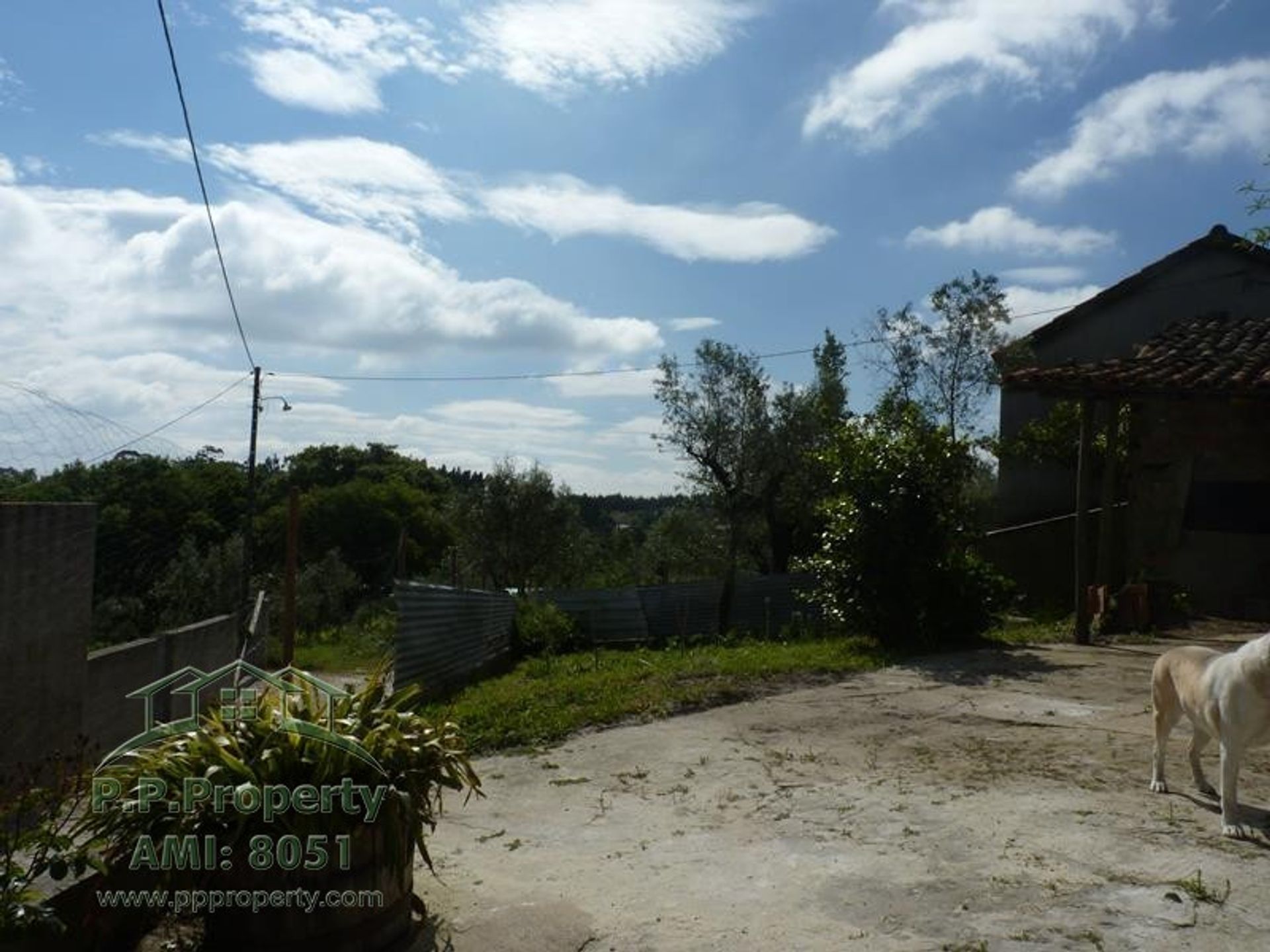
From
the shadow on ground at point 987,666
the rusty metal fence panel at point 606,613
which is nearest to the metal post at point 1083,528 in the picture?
the shadow on ground at point 987,666

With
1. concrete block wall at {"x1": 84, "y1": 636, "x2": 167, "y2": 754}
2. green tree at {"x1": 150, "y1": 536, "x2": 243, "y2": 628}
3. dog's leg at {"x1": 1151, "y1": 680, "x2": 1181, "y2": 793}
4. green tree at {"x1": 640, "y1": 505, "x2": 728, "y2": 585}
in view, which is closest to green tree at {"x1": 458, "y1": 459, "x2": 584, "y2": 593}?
green tree at {"x1": 640, "y1": 505, "x2": 728, "y2": 585}

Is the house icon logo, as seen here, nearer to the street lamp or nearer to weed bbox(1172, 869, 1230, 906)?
weed bbox(1172, 869, 1230, 906)

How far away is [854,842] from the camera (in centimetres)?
502

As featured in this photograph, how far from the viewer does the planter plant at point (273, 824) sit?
3.46 meters

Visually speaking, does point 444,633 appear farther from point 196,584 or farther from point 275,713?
point 196,584

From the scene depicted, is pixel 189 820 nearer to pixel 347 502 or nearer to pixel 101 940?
pixel 101 940

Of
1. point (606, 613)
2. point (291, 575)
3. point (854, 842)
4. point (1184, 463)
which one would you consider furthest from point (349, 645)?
point (854, 842)

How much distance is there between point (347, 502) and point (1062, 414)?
123 ft

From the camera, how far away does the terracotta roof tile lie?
1124cm

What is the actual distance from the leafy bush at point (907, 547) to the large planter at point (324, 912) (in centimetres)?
977

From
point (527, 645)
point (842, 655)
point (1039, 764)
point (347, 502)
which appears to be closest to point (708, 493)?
point (527, 645)

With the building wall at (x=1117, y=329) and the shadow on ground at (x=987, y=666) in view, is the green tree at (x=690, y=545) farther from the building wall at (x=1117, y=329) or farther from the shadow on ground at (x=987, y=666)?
the shadow on ground at (x=987, y=666)

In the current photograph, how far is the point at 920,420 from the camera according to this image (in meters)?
14.0

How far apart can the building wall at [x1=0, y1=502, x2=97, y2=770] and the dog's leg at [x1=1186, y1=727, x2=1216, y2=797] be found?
6550mm
